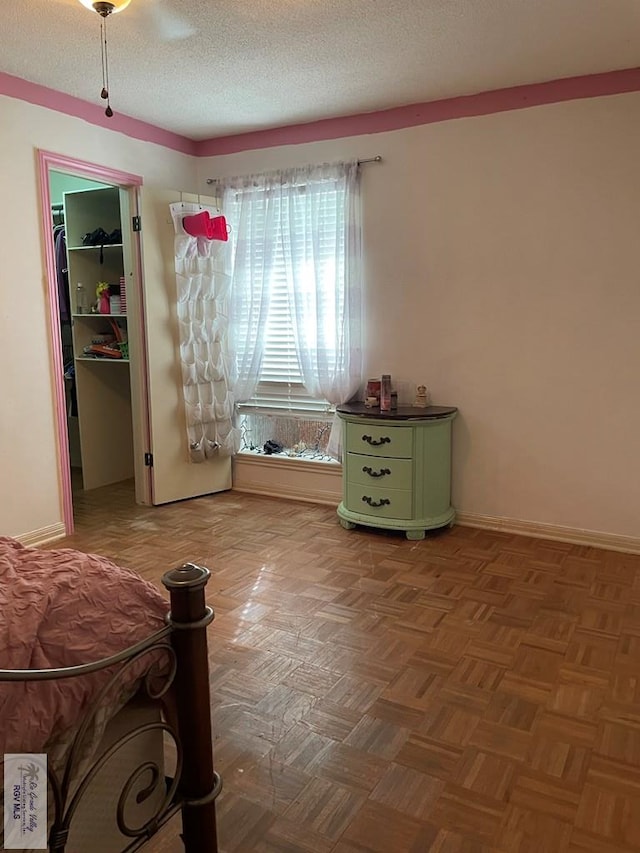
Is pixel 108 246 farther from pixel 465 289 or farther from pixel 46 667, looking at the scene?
pixel 46 667

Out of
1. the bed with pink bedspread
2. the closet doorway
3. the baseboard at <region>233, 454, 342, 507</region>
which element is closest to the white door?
the closet doorway

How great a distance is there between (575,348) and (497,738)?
7.49 feet

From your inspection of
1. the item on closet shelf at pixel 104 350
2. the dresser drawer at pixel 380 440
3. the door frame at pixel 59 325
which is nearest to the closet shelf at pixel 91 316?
the item on closet shelf at pixel 104 350

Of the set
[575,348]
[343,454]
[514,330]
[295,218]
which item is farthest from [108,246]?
[575,348]

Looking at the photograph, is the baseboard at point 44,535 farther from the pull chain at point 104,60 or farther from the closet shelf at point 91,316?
the pull chain at point 104,60

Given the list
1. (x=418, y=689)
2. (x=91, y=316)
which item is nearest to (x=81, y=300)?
(x=91, y=316)

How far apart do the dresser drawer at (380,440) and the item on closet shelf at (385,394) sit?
17 cm

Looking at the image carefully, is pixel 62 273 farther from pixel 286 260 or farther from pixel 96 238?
pixel 286 260

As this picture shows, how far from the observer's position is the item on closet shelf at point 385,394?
156 inches

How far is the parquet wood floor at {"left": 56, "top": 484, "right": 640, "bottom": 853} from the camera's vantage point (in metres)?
1.72

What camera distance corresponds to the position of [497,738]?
204 cm

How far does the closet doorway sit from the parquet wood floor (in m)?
0.77

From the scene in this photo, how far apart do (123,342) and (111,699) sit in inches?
156

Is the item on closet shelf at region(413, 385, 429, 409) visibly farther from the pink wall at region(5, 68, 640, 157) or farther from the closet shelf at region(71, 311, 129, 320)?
the closet shelf at region(71, 311, 129, 320)
